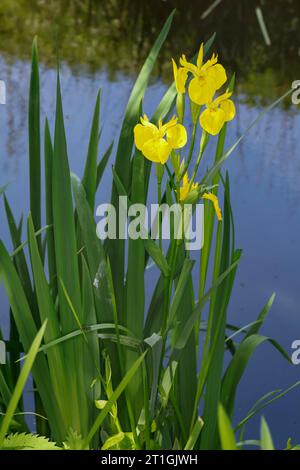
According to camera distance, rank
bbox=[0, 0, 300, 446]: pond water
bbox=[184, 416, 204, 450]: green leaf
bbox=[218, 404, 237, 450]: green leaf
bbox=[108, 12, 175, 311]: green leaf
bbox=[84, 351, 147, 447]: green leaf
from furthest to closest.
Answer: bbox=[0, 0, 300, 446]: pond water, bbox=[108, 12, 175, 311]: green leaf, bbox=[184, 416, 204, 450]: green leaf, bbox=[84, 351, 147, 447]: green leaf, bbox=[218, 404, 237, 450]: green leaf

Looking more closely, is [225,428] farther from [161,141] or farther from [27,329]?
[27,329]

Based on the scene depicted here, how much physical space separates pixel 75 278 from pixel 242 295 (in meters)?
0.96

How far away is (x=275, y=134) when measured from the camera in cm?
289

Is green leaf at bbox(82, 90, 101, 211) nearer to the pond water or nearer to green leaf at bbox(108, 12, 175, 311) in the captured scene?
green leaf at bbox(108, 12, 175, 311)

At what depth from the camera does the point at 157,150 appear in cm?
102

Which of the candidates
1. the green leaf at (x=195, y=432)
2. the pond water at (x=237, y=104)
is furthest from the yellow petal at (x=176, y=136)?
the pond water at (x=237, y=104)

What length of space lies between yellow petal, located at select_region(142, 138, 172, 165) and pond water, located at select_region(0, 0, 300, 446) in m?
0.96

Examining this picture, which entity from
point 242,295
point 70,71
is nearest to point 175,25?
point 70,71

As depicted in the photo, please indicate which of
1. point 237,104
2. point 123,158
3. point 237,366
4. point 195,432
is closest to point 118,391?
point 195,432

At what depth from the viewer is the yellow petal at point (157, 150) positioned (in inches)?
39.8

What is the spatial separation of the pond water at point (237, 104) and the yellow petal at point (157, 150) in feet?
3.14

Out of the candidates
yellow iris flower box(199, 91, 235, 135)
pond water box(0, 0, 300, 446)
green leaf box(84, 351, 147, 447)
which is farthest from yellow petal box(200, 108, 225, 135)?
pond water box(0, 0, 300, 446)

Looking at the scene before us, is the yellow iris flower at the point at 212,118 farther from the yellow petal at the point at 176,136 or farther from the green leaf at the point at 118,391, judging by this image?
the green leaf at the point at 118,391

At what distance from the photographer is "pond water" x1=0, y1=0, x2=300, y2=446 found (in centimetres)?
207
